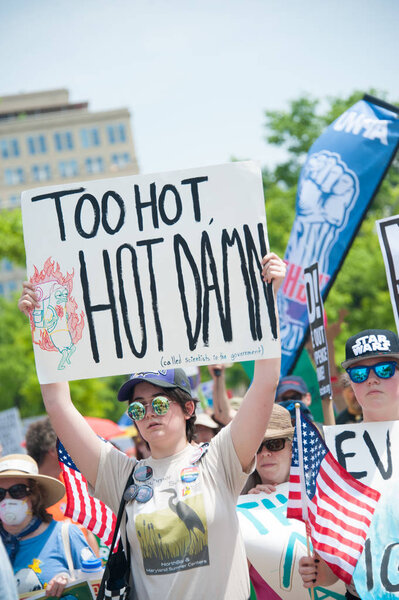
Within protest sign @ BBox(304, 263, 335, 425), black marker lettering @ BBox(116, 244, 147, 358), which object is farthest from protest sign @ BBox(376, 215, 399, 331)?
black marker lettering @ BBox(116, 244, 147, 358)

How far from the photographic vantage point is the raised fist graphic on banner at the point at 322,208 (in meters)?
6.58

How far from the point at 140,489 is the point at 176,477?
6.0 inches

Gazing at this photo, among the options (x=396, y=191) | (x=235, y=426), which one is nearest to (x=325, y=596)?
(x=235, y=426)

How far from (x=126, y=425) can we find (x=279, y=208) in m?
14.1

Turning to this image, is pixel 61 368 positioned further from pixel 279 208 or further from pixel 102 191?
pixel 279 208

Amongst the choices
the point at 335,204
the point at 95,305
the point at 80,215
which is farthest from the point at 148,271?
the point at 335,204

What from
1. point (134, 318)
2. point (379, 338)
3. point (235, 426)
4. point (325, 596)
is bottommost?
point (325, 596)

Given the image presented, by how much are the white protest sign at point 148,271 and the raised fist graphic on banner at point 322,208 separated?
127 inches

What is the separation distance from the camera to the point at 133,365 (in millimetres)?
3348

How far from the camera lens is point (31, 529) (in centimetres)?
404

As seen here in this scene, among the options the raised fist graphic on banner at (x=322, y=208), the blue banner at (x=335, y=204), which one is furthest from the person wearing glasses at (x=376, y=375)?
the raised fist graphic on banner at (x=322, y=208)

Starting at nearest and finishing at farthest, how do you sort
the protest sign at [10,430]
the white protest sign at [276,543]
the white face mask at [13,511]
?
the white protest sign at [276,543]
the white face mask at [13,511]
the protest sign at [10,430]

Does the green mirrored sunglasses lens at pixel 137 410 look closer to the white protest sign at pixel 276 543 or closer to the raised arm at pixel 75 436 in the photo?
the raised arm at pixel 75 436

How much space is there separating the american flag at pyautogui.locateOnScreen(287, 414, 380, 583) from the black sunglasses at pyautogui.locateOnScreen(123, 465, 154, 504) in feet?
2.29
